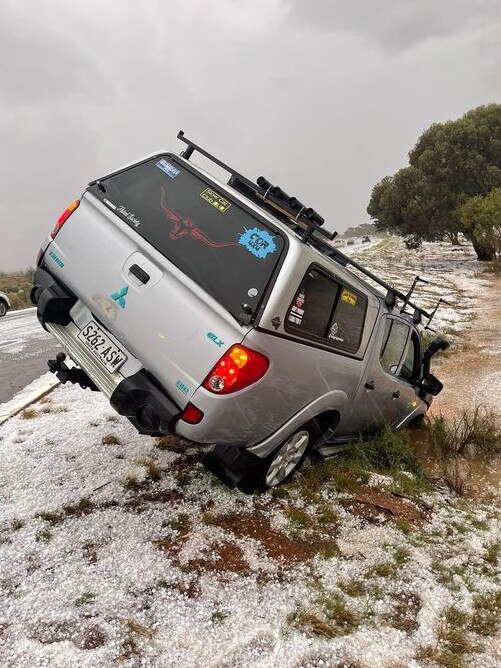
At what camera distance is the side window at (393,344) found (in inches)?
182

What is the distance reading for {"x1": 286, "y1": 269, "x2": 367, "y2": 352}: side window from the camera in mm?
3229

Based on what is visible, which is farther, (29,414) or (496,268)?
(496,268)

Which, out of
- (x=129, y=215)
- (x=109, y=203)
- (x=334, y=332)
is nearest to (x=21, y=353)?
(x=109, y=203)

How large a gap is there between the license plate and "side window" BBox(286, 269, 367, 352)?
48.2 inches

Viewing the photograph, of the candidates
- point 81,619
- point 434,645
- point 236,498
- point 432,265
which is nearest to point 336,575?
point 434,645

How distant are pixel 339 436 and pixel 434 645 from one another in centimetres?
223

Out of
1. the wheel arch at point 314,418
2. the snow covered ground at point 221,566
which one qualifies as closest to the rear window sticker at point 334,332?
the wheel arch at point 314,418

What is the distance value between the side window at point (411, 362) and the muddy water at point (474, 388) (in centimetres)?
105

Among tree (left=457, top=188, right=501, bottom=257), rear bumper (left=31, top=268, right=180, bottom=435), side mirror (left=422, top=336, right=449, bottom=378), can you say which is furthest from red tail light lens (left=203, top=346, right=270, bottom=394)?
tree (left=457, top=188, right=501, bottom=257)

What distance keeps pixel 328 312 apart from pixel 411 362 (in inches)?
93.4

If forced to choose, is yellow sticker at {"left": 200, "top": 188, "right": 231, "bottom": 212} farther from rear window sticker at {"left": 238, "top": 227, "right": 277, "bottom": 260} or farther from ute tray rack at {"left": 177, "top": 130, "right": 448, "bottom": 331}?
ute tray rack at {"left": 177, "top": 130, "right": 448, "bottom": 331}

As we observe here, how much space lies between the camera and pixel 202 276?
314cm

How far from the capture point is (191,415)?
298 centimetres

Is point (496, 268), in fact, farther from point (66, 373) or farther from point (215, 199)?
point (66, 373)
